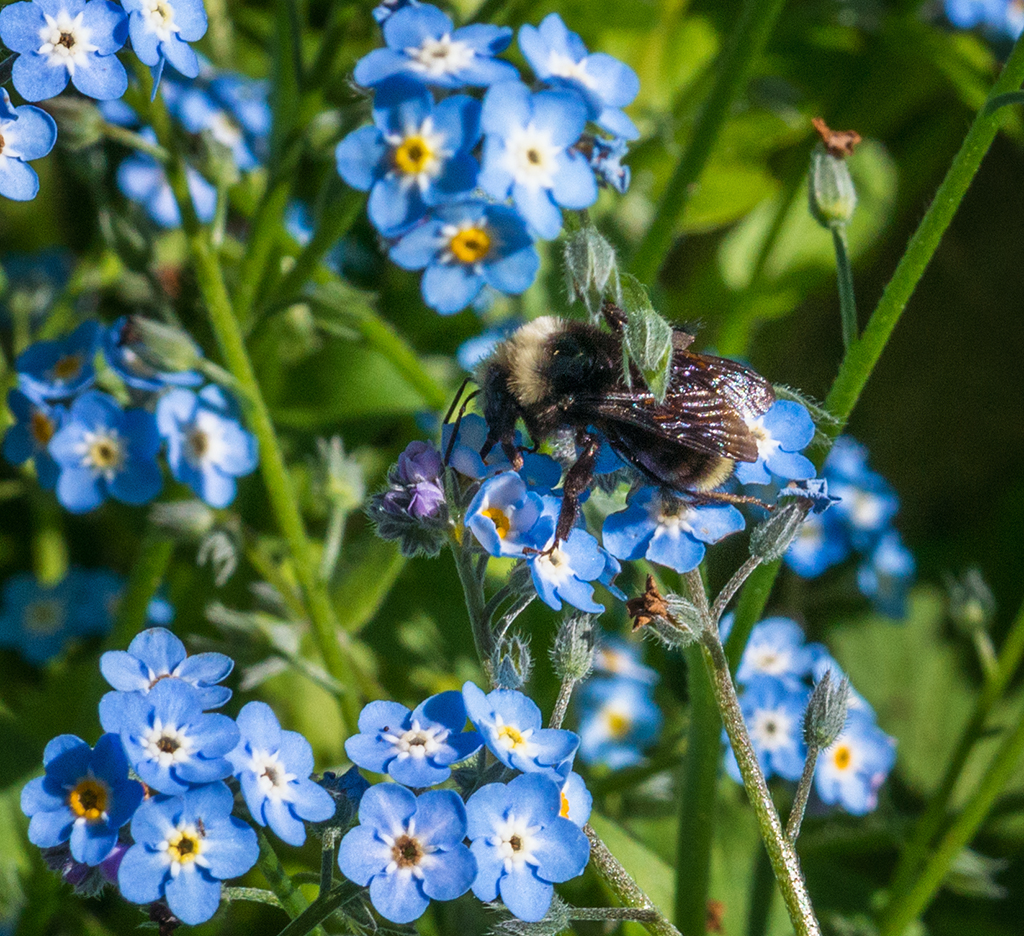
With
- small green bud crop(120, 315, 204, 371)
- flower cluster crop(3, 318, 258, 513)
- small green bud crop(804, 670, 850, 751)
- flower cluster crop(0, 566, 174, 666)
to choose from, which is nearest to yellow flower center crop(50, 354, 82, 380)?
flower cluster crop(3, 318, 258, 513)

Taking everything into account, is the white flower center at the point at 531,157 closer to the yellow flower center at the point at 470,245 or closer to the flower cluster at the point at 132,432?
the yellow flower center at the point at 470,245

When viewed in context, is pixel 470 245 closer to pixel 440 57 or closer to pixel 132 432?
pixel 440 57

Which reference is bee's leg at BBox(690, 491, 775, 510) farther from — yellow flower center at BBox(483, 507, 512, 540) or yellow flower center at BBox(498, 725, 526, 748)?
yellow flower center at BBox(498, 725, 526, 748)

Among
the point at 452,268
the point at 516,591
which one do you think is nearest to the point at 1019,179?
the point at 452,268

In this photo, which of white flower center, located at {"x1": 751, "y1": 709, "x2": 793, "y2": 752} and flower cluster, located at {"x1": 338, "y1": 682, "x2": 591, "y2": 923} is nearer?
flower cluster, located at {"x1": 338, "y1": 682, "x2": 591, "y2": 923}

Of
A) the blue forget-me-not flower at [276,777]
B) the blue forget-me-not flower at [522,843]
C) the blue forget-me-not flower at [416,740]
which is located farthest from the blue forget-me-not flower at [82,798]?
the blue forget-me-not flower at [522,843]

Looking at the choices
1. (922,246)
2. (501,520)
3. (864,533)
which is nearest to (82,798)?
(501,520)
